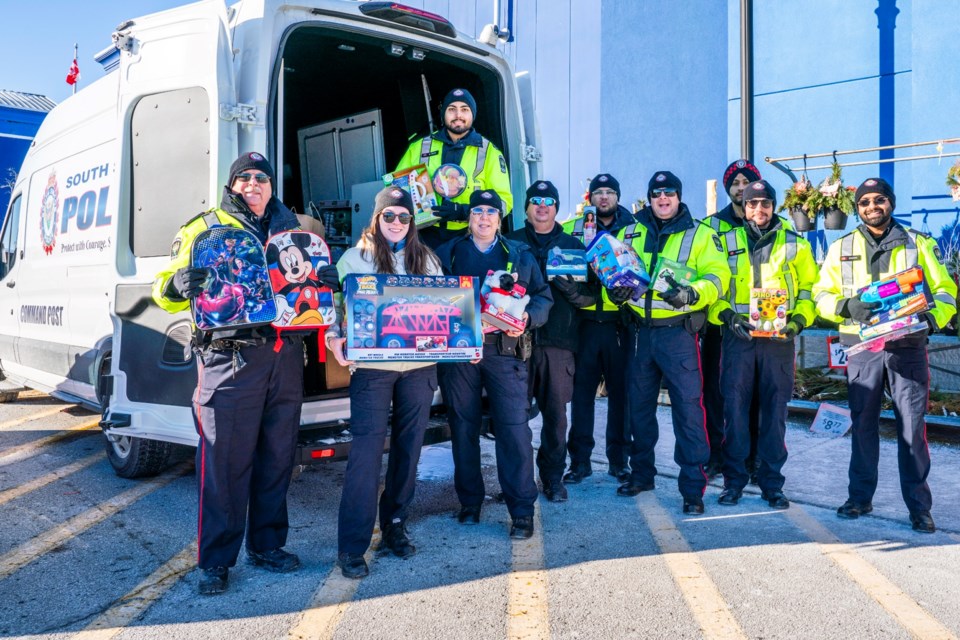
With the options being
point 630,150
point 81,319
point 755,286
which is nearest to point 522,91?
point 755,286

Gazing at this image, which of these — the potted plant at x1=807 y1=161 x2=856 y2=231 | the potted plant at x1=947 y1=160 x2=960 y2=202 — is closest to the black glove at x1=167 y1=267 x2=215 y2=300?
the potted plant at x1=947 y1=160 x2=960 y2=202

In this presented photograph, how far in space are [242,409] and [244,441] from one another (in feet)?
0.50

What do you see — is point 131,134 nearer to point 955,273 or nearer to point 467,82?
point 467,82

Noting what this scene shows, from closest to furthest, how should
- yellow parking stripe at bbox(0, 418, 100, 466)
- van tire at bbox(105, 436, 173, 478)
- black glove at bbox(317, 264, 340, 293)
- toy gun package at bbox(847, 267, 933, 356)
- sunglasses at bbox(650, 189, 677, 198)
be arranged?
black glove at bbox(317, 264, 340, 293) → toy gun package at bbox(847, 267, 933, 356) → sunglasses at bbox(650, 189, 677, 198) → van tire at bbox(105, 436, 173, 478) → yellow parking stripe at bbox(0, 418, 100, 466)

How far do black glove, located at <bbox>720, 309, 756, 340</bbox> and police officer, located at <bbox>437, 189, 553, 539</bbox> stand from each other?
124 centimetres

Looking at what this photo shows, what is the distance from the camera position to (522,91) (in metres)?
5.80

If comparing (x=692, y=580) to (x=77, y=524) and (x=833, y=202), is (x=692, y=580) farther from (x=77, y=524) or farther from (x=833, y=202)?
(x=833, y=202)

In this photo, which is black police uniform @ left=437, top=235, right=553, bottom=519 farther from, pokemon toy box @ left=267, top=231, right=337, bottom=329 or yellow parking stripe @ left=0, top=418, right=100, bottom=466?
yellow parking stripe @ left=0, top=418, right=100, bottom=466

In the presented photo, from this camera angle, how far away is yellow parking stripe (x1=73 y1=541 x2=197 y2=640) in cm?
311

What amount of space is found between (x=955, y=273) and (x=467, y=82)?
4494mm

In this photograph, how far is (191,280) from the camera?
3.31 metres

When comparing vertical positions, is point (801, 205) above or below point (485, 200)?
above

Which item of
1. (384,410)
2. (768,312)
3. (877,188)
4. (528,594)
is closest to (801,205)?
(877,188)

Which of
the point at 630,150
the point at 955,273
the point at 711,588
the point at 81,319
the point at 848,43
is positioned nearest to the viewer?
the point at 711,588
